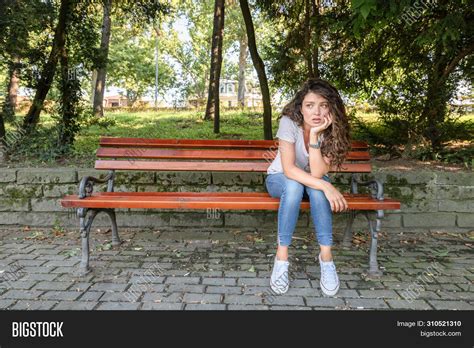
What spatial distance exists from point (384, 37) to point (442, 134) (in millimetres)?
1678

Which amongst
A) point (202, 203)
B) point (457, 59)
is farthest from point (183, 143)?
point (457, 59)

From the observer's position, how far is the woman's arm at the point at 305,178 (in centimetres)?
284

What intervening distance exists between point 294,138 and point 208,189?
159 centimetres

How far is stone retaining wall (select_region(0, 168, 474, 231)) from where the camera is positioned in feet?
14.1

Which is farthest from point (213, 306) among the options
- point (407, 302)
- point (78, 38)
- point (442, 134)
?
point (78, 38)

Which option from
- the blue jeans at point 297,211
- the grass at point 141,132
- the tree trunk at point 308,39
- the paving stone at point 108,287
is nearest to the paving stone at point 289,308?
the blue jeans at point 297,211

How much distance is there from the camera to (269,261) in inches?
138

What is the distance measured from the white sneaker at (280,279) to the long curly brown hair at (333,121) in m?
0.90

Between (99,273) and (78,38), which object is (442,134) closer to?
(99,273)

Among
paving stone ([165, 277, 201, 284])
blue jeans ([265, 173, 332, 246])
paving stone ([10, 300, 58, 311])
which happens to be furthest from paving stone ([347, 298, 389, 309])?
paving stone ([10, 300, 58, 311])

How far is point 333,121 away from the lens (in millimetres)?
3021

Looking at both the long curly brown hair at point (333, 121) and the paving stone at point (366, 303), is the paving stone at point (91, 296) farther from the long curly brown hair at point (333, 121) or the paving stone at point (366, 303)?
the long curly brown hair at point (333, 121)
